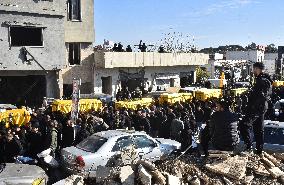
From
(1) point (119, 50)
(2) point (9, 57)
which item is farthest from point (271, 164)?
(1) point (119, 50)

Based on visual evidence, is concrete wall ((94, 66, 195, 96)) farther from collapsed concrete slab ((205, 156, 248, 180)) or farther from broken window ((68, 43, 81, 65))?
collapsed concrete slab ((205, 156, 248, 180))

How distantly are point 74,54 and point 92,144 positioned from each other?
1959cm

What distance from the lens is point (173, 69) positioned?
3872cm

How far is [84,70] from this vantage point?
3111cm

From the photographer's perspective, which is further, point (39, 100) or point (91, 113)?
point (39, 100)

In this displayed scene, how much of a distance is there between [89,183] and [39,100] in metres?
20.9

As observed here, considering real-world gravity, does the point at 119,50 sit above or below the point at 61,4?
below

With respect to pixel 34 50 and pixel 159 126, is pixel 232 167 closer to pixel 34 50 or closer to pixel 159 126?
pixel 159 126

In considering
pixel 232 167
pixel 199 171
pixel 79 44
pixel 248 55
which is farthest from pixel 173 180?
pixel 248 55

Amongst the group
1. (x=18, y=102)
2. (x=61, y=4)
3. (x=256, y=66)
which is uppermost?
(x=61, y=4)

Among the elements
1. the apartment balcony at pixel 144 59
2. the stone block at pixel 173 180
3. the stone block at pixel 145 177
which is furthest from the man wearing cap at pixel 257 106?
the apartment balcony at pixel 144 59

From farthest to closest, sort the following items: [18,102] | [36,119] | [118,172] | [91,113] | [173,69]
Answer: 1. [173,69]
2. [18,102]
3. [91,113]
4. [36,119]
5. [118,172]

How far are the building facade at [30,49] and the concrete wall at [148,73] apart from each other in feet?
12.8

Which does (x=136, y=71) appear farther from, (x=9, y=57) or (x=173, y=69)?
(x=9, y=57)
